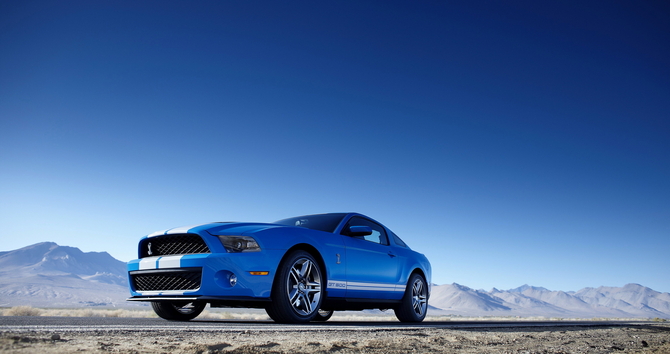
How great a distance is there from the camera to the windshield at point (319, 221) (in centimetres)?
638

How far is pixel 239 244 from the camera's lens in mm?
4914

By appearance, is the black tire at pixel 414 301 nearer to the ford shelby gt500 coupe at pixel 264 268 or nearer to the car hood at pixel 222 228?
the ford shelby gt500 coupe at pixel 264 268

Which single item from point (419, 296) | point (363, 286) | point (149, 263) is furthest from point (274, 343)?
point (419, 296)

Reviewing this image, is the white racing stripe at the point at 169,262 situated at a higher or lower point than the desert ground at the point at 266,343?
higher

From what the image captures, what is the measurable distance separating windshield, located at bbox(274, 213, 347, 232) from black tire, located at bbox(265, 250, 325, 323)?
87 cm

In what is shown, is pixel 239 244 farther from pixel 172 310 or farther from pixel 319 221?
pixel 172 310

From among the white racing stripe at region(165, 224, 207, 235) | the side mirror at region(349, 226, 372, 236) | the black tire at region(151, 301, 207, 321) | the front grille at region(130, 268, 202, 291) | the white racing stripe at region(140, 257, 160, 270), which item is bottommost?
the black tire at region(151, 301, 207, 321)

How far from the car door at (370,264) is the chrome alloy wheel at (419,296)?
753 millimetres

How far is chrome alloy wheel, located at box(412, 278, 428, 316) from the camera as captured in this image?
→ 7.87 metres

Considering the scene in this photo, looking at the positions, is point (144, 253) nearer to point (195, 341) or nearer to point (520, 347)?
point (195, 341)

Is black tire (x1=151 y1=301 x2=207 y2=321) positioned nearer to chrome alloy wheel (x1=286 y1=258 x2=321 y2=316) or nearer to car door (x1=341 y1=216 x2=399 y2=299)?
chrome alloy wheel (x1=286 y1=258 x2=321 y2=316)

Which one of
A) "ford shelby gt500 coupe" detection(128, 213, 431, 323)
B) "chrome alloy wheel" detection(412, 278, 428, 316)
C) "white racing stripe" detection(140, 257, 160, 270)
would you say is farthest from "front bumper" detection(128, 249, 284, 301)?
"chrome alloy wheel" detection(412, 278, 428, 316)

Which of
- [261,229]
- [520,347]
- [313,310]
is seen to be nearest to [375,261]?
[313,310]

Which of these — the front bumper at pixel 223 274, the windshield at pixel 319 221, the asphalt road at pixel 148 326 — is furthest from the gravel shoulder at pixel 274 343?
the windshield at pixel 319 221
